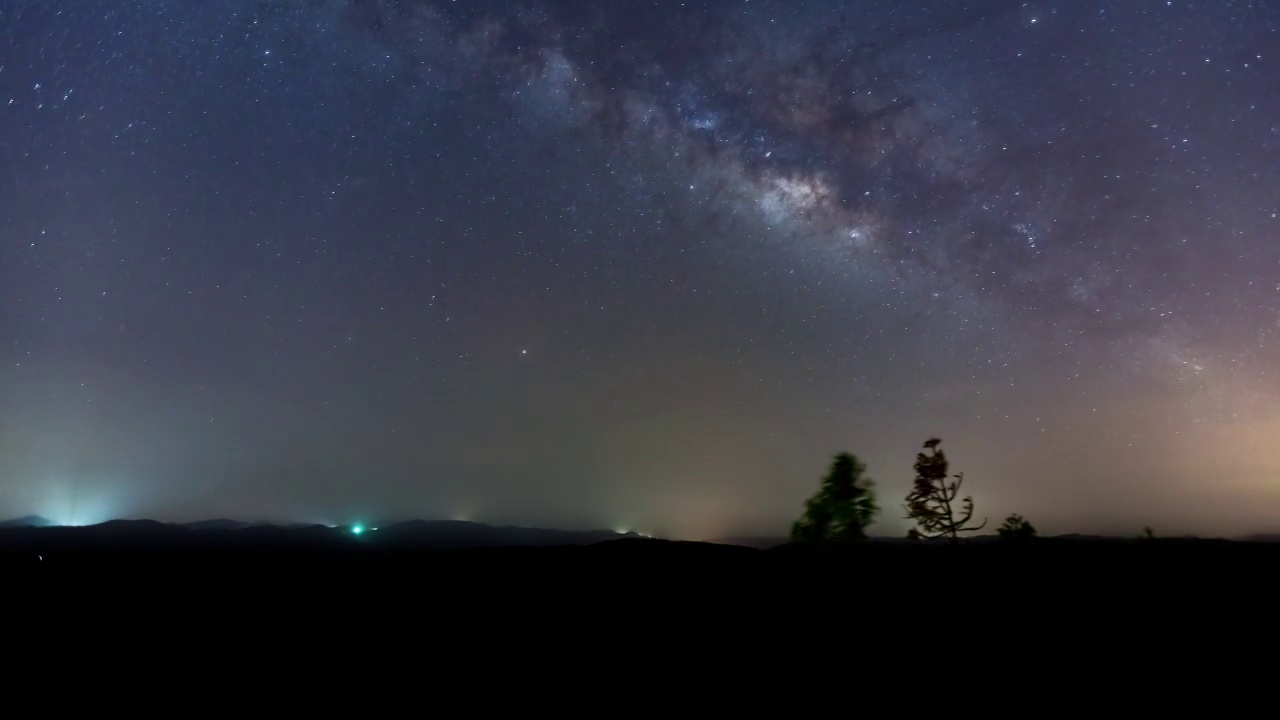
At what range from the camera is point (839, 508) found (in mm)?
31125

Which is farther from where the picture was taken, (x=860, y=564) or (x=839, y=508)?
(x=839, y=508)

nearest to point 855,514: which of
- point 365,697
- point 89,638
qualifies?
point 365,697

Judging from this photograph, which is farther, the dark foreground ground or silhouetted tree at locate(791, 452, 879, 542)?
silhouetted tree at locate(791, 452, 879, 542)

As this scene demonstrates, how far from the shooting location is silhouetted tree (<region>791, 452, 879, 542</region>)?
30.9 metres

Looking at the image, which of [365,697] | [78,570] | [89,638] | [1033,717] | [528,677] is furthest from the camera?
[78,570]

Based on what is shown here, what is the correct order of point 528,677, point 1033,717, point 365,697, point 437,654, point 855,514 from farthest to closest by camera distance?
point 855,514, point 437,654, point 528,677, point 365,697, point 1033,717

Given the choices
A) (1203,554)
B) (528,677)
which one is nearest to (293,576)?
(528,677)

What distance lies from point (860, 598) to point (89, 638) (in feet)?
55.7

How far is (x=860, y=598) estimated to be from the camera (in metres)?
14.1

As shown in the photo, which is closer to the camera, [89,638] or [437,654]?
[437,654]

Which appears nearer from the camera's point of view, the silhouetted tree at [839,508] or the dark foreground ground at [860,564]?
the dark foreground ground at [860,564]

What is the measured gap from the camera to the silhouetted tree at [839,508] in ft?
101

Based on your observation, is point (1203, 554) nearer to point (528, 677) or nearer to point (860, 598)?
point (860, 598)

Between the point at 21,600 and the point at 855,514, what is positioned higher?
the point at 855,514
